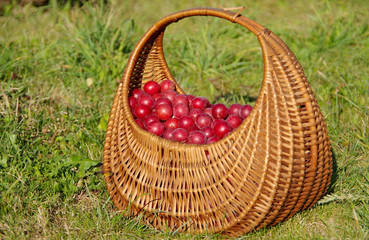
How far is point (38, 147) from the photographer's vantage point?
248cm

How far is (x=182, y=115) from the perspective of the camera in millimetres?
2223

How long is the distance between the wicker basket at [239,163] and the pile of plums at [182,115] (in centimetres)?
15

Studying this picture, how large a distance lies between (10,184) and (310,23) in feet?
11.3

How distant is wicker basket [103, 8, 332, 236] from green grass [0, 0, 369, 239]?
113 mm

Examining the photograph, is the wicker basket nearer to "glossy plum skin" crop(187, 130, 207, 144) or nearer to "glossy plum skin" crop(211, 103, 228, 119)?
"glossy plum skin" crop(187, 130, 207, 144)

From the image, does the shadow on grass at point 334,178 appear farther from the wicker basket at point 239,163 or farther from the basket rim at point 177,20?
the basket rim at point 177,20

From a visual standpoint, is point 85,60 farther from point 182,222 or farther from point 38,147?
point 182,222

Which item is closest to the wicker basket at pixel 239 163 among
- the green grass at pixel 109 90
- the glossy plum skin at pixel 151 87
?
the green grass at pixel 109 90

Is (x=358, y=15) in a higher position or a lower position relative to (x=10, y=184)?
higher

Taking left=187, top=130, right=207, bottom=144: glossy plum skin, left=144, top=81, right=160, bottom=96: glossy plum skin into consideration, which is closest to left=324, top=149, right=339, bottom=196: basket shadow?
left=187, top=130, right=207, bottom=144: glossy plum skin

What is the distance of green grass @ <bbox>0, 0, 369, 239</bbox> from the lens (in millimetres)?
2000

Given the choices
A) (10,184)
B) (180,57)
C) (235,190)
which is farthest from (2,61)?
(235,190)

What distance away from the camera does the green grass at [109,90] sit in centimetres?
200

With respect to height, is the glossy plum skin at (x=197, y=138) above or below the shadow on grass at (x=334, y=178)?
above
